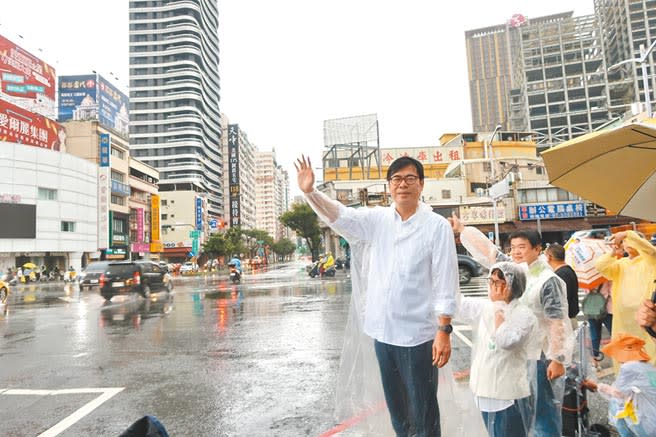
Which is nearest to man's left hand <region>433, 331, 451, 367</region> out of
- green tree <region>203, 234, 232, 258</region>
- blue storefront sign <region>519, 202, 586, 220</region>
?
blue storefront sign <region>519, 202, 586, 220</region>

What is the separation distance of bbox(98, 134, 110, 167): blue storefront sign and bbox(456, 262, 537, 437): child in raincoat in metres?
49.3

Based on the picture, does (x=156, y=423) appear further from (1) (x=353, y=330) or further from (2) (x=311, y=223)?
(2) (x=311, y=223)

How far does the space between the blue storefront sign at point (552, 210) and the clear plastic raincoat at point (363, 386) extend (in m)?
35.9

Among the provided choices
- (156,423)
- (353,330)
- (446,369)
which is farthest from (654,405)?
(156,423)

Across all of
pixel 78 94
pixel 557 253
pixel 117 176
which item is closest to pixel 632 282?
pixel 557 253

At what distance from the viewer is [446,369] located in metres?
2.64

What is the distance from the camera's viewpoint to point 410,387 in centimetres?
237

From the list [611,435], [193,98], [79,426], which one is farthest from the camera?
[193,98]

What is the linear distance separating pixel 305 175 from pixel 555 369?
6.61 feet

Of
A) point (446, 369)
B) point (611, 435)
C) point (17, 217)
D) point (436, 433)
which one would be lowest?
point (611, 435)

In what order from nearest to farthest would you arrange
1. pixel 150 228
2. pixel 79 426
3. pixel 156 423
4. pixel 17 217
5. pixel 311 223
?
pixel 156 423 → pixel 79 426 → pixel 17 217 → pixel 311 223 → pixel 150 228

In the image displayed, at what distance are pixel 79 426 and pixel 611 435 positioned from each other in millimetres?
4416

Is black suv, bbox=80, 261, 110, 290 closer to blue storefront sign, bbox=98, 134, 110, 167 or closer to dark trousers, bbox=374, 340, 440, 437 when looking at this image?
dark trousers, bbox=374, 340, 440, 437

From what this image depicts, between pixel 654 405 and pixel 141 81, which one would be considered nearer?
pixel 654 405
